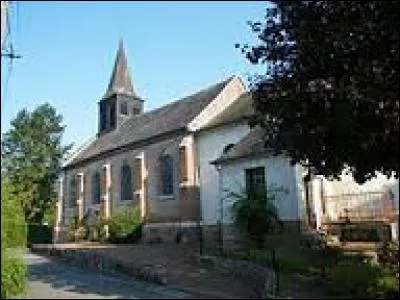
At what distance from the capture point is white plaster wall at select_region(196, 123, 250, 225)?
34.2 metres

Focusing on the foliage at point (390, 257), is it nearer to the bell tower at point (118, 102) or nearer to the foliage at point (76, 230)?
the foliage at point (76, 230)

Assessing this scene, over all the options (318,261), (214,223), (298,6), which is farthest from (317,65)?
(214,223)

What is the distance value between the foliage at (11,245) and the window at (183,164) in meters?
18.2

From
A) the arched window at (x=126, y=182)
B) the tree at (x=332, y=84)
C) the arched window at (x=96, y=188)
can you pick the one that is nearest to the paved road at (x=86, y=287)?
the tree at (x=332, y=84)

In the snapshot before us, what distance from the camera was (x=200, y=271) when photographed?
21734mm

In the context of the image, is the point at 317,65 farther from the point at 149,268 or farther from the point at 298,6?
the point at 149,268

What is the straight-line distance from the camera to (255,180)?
2783cm

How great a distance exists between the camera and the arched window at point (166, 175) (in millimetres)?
38625

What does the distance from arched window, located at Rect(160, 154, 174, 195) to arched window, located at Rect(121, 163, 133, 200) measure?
4483 mm

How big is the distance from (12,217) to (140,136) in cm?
2548

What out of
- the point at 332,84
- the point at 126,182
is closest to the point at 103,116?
the point at 126,182

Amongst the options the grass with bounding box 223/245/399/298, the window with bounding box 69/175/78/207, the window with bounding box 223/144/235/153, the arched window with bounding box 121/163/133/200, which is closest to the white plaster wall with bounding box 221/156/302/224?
→ the grass with bounding box 223/245/399/298

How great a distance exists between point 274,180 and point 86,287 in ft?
36.3

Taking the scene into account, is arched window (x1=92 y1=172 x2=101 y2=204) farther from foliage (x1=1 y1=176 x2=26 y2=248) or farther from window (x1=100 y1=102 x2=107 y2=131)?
foliage (x1=1 y1=176 x2=26 y2=248)
